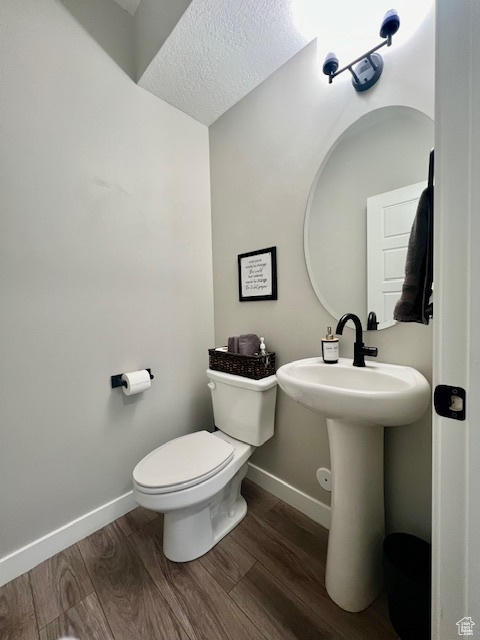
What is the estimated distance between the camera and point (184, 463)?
3.72 feet

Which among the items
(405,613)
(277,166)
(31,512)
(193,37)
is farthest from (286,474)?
(193,37)

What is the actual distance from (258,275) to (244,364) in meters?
0.54

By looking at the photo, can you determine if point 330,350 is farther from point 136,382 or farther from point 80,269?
point 80,269

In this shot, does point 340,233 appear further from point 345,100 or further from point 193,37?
point 193,37

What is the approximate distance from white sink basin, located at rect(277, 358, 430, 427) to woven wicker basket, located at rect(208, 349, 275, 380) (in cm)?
26

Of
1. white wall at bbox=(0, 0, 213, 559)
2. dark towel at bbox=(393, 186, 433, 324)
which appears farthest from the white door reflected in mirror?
white wall at bbox=(0, 0, 213, 559)

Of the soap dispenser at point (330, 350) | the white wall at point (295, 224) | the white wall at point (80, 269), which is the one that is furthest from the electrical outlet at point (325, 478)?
the white wall at point (80, 269)

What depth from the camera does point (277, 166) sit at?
1.39 meters

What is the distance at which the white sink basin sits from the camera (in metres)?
0.73

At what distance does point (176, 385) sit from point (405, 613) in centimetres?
136

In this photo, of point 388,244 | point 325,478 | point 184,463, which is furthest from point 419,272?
point 184,463

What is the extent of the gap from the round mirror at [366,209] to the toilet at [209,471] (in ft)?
2.03

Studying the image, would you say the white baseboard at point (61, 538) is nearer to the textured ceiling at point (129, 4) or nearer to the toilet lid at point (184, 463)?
the toilet lid at point (184, 463)

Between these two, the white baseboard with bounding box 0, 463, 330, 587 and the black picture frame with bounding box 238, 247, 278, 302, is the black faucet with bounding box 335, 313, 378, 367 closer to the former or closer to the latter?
the black picture frame with bounding box 238, 247, 278, 302
